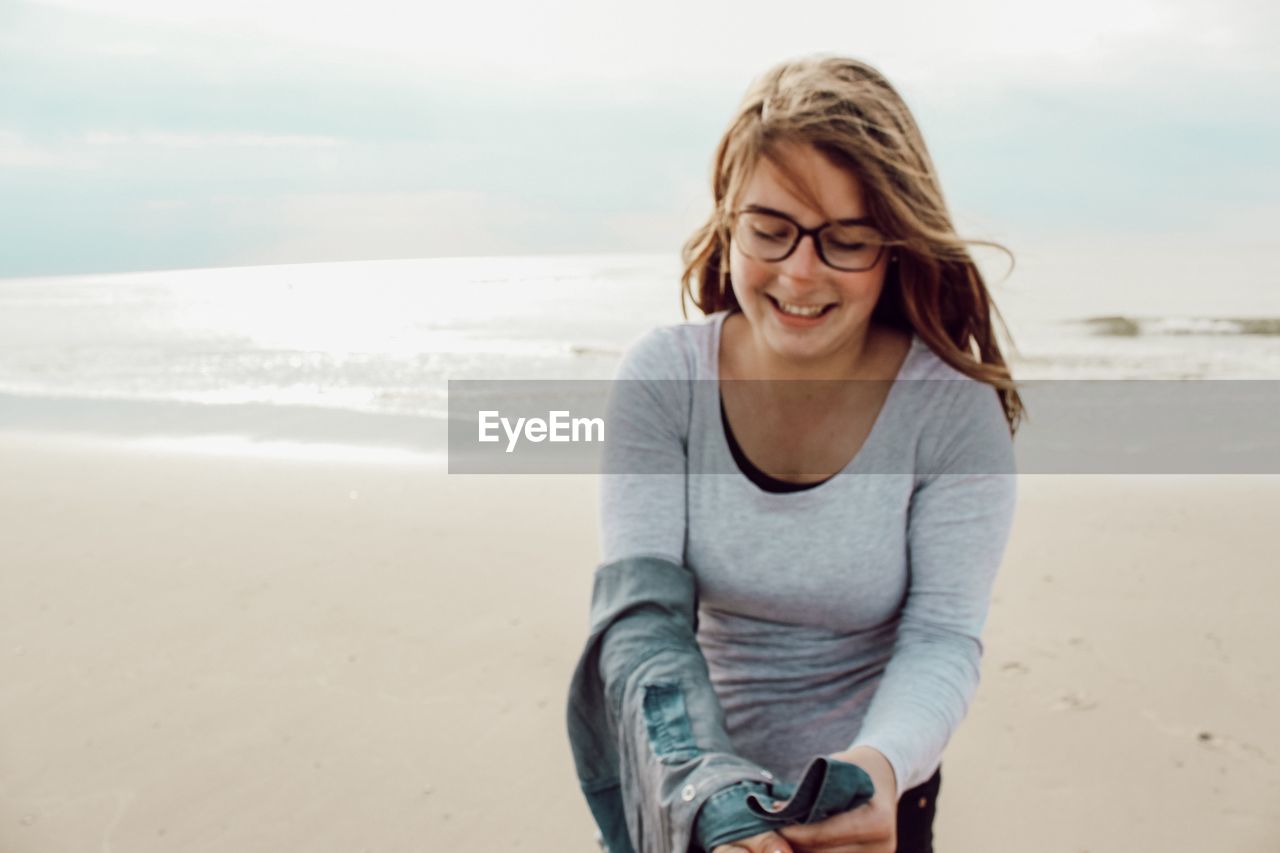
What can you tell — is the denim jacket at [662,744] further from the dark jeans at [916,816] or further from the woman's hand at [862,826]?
the dark jeans at [916,816]

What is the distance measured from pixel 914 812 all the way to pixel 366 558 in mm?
3822

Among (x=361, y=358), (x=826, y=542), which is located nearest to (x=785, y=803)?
(x=826, y=542)

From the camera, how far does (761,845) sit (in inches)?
52.2

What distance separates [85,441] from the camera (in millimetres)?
8414

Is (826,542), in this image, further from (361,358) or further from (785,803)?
(361,358)

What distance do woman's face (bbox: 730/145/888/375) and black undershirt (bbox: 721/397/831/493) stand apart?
16 cm

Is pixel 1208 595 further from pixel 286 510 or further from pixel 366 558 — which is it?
pixel 286 510

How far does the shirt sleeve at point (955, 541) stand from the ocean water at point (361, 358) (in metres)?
2.66

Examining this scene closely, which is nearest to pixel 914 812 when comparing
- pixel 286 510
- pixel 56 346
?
pixel 286 510

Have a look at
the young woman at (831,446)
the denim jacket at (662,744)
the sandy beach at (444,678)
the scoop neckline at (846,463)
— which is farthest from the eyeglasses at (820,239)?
the sandy beach at (444,678)

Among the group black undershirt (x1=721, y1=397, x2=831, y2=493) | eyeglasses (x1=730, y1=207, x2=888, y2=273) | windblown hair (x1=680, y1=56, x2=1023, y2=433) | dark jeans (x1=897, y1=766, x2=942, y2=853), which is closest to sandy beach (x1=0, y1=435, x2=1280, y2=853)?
dark jeans (x1=897, y1=766, x2=942, y2=853)

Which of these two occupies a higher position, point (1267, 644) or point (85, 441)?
point (1267, 644)

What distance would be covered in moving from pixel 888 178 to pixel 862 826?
0.93 m

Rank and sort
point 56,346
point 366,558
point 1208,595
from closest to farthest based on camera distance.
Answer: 1. point 1208,595
2. point 366,558
3. point 56,346
